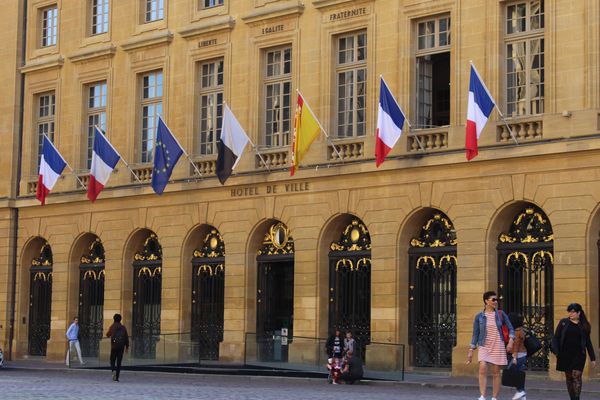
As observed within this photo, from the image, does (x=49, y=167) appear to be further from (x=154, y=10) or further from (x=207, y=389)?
(x=207, y=389)

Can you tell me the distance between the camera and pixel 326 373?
107ft

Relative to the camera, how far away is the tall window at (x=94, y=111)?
44.0 m

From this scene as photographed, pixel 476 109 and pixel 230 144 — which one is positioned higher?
pixel 476 109

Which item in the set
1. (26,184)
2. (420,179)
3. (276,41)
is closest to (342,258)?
(420,179)

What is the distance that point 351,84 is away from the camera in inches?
1448

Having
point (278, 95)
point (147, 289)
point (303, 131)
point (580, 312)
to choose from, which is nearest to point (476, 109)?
point (303, 131)

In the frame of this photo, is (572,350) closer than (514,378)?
Yes

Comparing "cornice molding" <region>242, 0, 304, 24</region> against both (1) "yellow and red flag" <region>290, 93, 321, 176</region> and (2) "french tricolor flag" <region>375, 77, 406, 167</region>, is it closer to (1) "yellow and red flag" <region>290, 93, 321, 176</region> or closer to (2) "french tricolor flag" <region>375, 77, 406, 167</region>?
(1) "yellow and red flag" <region>290, 93, 321, 176</region>

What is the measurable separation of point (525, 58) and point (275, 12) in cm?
819

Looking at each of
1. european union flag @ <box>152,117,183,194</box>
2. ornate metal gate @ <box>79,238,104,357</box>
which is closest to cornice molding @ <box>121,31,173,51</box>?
european union flag @ <box>152,117,183,194</box>

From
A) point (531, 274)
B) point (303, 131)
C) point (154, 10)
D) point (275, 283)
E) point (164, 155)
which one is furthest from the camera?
point (154, 10)


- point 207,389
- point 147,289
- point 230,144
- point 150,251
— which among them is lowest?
point 207,389

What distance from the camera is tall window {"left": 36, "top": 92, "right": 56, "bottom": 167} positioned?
150ft

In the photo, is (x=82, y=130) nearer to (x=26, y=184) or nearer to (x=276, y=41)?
(x=26, y=184)
